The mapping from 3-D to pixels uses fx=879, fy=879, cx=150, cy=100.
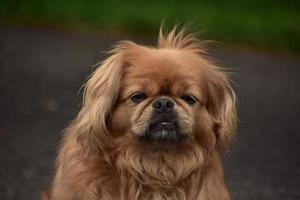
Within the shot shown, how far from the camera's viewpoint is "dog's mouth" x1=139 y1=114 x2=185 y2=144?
19.0ft

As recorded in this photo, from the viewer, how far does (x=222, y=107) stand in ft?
20.1

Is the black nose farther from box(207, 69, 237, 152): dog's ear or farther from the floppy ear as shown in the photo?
box(207, 69, 237, 152): dog's ear

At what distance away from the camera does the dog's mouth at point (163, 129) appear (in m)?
5.79

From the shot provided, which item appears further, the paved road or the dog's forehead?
the paved road

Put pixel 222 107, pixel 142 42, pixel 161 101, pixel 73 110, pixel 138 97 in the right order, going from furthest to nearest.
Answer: pixel 142 42 → pixel 73 110 → pixel 222 107 → pixel 138 97 → pixel 161 101

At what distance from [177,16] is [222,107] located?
9107 mm

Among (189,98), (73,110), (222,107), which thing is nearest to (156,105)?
(189,98)

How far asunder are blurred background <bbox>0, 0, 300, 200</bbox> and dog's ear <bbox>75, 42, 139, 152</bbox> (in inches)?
40.8

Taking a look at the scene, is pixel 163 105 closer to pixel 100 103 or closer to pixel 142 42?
pixel 100 103

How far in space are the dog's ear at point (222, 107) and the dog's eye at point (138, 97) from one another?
0.51 m

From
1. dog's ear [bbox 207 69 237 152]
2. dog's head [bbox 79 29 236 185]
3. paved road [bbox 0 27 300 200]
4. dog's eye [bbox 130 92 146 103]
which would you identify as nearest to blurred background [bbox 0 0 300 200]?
paved road [bbox 0 27 300 200]

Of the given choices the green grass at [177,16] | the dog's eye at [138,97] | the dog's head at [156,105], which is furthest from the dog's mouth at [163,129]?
the green grass at [177,16]

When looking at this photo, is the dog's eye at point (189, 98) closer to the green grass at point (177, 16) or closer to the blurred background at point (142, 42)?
the blurred background at point (142, 42)

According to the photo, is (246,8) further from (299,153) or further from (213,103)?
(213,103)
